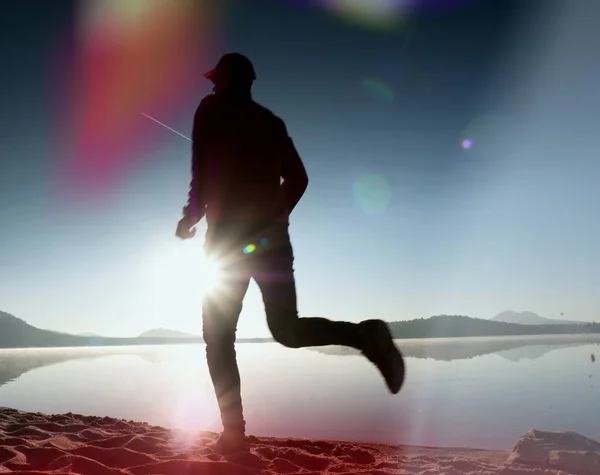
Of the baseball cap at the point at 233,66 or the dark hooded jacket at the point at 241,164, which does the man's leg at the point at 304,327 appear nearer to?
the dark hooded jacket at the point at 241,164

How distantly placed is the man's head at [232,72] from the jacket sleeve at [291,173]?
0.44 meters

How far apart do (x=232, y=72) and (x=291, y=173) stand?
2.87ft

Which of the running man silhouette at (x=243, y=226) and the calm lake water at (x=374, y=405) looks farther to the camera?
the calm lake water at (x=374, y=405)

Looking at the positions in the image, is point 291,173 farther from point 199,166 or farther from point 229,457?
point 229,457

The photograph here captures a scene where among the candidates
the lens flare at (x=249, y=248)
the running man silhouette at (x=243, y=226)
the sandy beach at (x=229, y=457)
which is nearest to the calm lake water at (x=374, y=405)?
the sandy beach at (x=229, y=457)

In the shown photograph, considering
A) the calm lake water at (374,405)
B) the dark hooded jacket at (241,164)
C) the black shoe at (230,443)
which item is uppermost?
the dark hooded jacket at (241,164)

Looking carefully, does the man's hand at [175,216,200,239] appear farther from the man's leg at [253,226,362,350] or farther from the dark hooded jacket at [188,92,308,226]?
the man's leg at [253,226,362,350]

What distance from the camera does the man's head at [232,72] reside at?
343 cm

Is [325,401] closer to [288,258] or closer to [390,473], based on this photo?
[390,473]

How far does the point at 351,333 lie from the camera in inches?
115

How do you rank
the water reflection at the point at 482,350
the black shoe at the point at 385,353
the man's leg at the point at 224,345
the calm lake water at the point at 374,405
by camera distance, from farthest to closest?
the water reflection at the point at 482,350 < the calm lake water at the point at 374,405 < the man's leg at the point at 224,345 < the black shoe at the point at 385,353

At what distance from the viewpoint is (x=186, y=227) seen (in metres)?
3.32

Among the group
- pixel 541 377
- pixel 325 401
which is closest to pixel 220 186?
pixel 325 401

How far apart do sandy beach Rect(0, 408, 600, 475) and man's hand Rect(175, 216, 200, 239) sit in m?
1.55
